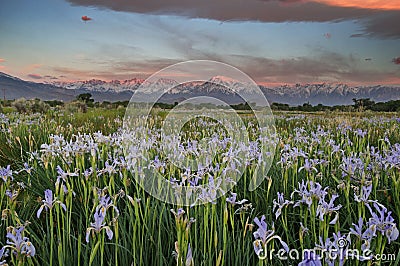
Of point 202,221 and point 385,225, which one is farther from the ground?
point 385,225

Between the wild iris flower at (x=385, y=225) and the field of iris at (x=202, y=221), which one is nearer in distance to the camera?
the wild iris flower at (x=385, y=225)

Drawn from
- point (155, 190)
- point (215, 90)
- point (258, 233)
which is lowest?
point (155, 190)

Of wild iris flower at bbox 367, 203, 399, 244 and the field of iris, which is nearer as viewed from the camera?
wild iris flower at bbox 367, 203, 399, 244

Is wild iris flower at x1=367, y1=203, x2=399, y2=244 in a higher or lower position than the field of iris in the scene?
higher

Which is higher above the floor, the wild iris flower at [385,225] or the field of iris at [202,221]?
the wild iris flower at [385,225]

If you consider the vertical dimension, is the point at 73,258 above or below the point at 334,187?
below

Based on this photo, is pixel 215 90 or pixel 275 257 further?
pixel 215 90

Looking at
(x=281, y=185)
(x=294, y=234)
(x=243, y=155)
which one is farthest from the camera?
(x=243, y=155)

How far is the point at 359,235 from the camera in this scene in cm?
178

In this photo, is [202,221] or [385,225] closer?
[385,225]

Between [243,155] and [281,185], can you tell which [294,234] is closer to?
[281,185]

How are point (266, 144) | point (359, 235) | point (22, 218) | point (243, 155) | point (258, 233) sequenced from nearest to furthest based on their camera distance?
point (258, 233) → point (359, 235) → point (22, 218) → point (243, 155) → point (266, 144)

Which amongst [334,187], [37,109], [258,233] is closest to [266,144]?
[334,187]

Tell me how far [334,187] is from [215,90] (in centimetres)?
242
